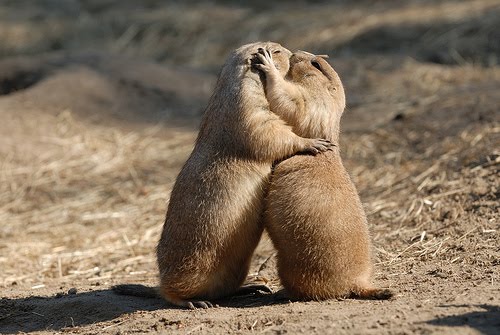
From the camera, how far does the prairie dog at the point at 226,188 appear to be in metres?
5.17

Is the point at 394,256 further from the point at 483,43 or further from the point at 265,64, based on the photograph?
the point at 483,43

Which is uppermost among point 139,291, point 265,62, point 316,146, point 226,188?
point 265,62

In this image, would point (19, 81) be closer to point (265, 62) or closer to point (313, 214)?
point (265, 62)

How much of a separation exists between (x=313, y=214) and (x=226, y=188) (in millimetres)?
526

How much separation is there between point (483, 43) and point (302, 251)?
9.31 metres

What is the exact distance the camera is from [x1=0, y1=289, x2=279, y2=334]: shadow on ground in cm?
551

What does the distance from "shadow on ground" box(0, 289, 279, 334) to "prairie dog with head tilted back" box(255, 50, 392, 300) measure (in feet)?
1.29

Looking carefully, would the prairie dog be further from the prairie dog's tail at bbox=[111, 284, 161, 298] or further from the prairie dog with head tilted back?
the prairie dog's tail at bbox=[111, 284, 161, 298]

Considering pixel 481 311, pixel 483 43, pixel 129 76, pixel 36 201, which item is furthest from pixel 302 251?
pixel 483 43

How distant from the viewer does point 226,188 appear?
17.0 feet

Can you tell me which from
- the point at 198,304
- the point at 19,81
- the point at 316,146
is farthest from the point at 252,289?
the point at 19,81

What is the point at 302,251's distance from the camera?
5078 millimetres

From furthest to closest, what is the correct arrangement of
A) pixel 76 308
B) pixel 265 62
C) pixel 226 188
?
pixel 76 308, pixel 265 62, pixel 226 188

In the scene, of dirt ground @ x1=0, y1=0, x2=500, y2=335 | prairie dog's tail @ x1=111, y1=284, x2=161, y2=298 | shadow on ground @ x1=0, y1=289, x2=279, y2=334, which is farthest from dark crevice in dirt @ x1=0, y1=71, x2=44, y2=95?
prairie dog's tail @ x1=111, y1=284, x2=161, y2=298
